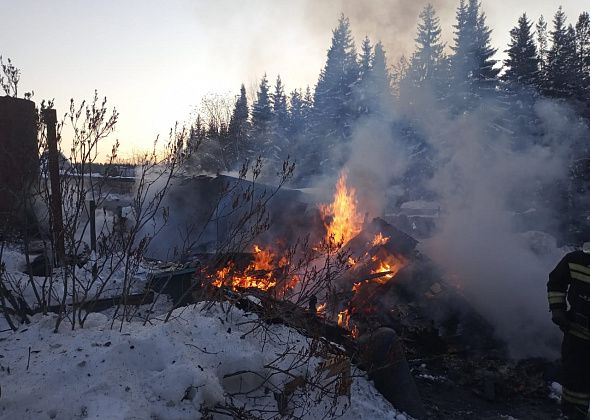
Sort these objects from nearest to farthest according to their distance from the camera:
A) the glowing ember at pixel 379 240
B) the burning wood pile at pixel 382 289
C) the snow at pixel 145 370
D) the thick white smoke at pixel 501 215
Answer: the snow at pixel 145 370 → the burning wood pile at pixel 382 289 → the thick white smoke at pixel 501 215 → the glowing ember at pixel 379 240

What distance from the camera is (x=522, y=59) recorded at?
28703 mm

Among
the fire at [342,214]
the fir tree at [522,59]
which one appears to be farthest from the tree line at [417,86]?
the fire at [342,214]

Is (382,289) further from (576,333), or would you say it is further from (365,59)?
(365,59)

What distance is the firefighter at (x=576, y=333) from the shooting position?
4.53 meters

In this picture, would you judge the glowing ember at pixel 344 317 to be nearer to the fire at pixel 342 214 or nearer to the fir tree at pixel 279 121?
the fire at pixel 342 214

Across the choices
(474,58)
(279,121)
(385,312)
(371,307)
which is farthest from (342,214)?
(279,121)

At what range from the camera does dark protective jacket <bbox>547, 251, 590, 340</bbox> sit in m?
4.54

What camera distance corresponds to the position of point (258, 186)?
15109mm

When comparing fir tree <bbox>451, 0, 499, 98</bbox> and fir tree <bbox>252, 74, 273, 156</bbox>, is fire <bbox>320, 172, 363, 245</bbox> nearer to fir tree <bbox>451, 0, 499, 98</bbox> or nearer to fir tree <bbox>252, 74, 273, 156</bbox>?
fir tree <bbox>451, 0, 499, 98</bbox>

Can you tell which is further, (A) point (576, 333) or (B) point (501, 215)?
(B) point (501, 215)

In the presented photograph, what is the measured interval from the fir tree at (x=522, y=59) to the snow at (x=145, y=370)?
2931 cm

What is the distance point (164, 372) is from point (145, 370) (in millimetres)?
157

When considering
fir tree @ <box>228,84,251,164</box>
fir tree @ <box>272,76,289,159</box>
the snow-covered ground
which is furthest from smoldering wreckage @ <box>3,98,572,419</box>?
fir tree @ <box>228,84,251,164</box>

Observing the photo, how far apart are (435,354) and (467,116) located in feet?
71.1
